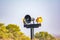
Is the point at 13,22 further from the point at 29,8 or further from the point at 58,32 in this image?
the point at 58,32

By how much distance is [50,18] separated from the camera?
122 inches

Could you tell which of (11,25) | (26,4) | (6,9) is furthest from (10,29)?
(26,4)

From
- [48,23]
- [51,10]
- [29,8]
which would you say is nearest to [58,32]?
[48,23]

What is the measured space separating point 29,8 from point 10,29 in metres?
0.55

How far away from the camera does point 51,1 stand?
3096 millimetres

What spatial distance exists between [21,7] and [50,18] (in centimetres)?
61

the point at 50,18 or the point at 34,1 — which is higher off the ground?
the point at 34,1

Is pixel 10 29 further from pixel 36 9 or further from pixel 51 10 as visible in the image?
pixel 51 10

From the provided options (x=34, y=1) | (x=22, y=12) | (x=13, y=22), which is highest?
(x=34, y=1)

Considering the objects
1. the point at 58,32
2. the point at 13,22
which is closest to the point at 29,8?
the point at 13,22

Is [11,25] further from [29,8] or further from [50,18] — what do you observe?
[50,18]

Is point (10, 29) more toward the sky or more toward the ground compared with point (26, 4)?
more toward the ground

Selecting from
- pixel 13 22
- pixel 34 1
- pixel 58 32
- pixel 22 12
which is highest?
pixel 34 1

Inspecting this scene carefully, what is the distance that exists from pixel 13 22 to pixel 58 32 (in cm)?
90
